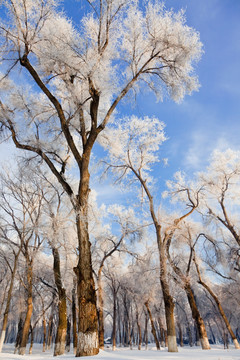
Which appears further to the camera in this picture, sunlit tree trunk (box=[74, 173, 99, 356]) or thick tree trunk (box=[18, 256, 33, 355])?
thick tree trunk (box=[18, 256, 33, 355])

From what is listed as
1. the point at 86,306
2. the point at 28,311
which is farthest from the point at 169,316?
the point at 28,311

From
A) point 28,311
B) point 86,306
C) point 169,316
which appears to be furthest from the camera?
point 28,311

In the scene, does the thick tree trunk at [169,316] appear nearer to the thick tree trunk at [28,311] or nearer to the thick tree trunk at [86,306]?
the thick tree trunk at [86,306]

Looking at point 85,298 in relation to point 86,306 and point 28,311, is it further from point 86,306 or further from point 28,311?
point 28,311

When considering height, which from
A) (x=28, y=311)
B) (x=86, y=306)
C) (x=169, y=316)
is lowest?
(x=86, y=306)

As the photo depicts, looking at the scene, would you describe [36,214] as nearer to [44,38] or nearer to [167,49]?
[44,38]

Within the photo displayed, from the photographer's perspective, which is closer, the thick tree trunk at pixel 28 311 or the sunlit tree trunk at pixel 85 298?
the sunlit tree trunk at pixel 85 298

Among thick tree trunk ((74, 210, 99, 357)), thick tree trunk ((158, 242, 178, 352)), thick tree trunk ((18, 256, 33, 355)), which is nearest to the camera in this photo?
thick tree trunk ((74, 210, 99, 357))

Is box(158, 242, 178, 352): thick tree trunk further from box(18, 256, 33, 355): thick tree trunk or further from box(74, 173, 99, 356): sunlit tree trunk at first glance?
box(18, 256, 33, 355): thick tree trunk

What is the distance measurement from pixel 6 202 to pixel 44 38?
1175cm

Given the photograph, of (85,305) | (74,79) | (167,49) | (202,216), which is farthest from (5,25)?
(202,216)

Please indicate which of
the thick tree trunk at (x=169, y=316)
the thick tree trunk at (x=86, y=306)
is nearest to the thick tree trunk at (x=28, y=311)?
the thick tree trunk at (x=169, y=316)

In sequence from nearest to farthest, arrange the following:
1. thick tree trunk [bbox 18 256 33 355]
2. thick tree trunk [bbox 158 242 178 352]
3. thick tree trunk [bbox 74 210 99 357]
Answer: thick tree trunk [bbox 74 210 99 357], thick tree trunk [bbox 158 242 178 352], thick tree trunk [bbox 18 256 33 355]

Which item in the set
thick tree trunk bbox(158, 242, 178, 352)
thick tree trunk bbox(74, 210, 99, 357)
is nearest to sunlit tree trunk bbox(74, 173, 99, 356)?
thick tree trunk bbox(74, 210, 99, 357)
